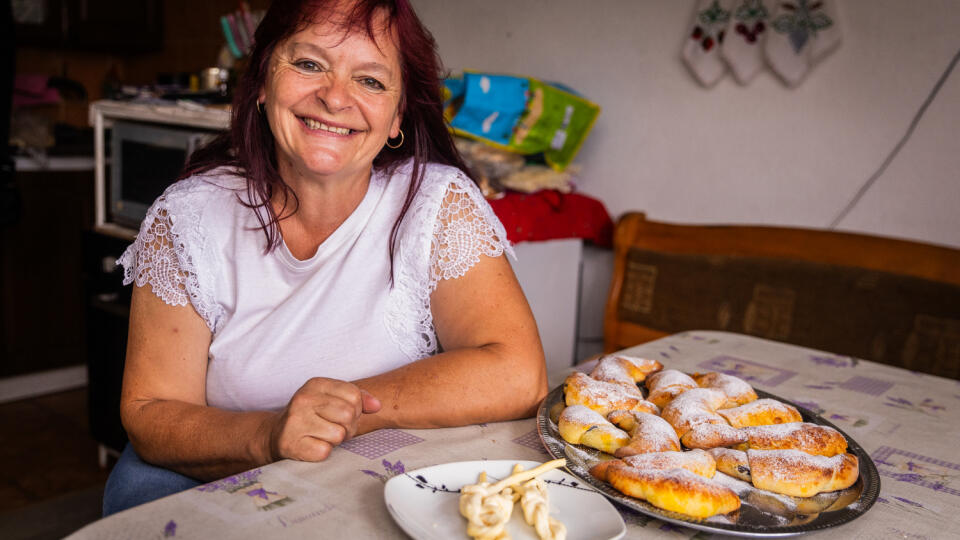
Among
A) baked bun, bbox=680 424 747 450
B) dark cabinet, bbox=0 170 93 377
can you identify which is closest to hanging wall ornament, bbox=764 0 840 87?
baked bun, bbox=680 424 747 450

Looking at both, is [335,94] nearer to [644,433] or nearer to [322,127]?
[322,127]

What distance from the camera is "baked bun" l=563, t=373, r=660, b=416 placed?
88 centimetres

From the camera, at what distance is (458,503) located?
2.22 feet

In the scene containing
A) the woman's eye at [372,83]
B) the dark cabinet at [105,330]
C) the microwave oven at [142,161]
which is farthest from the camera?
the dark cabinet at [105,330]

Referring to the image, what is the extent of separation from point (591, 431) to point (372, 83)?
0.63 m

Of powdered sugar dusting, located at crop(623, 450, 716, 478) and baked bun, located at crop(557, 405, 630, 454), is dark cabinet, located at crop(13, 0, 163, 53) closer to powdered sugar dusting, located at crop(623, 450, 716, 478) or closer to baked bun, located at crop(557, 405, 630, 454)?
baked bun, located at crop(557, 405, 630, 454)

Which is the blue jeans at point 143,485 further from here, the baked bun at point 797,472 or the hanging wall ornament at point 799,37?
the hanging wall ornament at point 799,37

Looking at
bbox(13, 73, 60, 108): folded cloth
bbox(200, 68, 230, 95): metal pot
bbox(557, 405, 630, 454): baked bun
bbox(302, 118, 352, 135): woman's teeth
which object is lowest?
bbox(557, 405, 630, 454): baked bun

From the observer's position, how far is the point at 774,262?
82.0 inches

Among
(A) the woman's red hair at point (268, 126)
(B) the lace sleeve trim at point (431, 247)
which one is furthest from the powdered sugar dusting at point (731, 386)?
(A) the woman's red hair at point (268, 126)

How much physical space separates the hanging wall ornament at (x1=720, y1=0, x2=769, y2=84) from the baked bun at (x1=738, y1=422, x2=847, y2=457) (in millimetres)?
1566

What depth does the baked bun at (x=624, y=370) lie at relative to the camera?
976 millimetres

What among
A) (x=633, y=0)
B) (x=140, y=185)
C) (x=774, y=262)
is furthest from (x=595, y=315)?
(x=140, y=185)

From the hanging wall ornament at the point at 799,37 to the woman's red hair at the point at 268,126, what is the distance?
1.18 m
